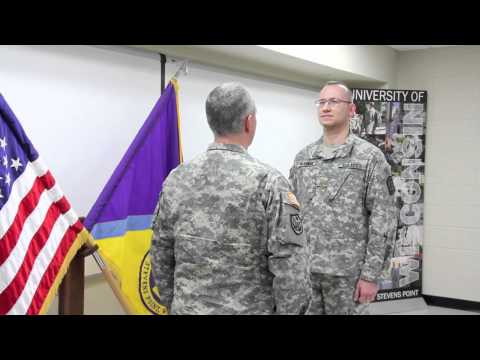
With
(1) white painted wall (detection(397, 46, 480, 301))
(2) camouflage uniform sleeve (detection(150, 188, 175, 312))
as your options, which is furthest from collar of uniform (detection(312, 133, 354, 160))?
(1) white painted wall (detection(397, 46, 480, 301))

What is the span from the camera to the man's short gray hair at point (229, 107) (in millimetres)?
1486

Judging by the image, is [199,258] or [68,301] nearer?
[199,258]

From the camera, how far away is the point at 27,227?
1.77m

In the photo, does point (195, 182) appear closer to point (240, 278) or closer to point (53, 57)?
point (240, 278)

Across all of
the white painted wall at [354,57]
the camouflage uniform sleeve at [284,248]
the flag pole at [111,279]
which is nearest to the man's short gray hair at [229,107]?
the camouflage uniform sleeve at [284,248]

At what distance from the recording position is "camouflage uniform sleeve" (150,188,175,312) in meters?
1.58

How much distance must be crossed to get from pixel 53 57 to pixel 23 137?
2.22 ft

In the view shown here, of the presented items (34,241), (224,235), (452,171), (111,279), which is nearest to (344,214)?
(224,235)

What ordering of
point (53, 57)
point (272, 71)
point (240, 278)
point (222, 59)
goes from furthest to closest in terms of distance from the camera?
point (272, 71) < point (222, 59) < point (53, 57) < point (240, 278)

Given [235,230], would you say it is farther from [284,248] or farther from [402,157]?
[402,157]

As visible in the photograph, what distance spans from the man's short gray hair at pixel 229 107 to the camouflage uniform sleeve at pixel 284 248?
0.73 feet

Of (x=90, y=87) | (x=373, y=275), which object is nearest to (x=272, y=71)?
(x=90, y=87)

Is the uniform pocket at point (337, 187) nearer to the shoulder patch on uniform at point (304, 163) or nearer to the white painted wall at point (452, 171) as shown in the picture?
the shoulder patch on uniform at point (304, 163)

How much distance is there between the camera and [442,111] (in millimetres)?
4648
